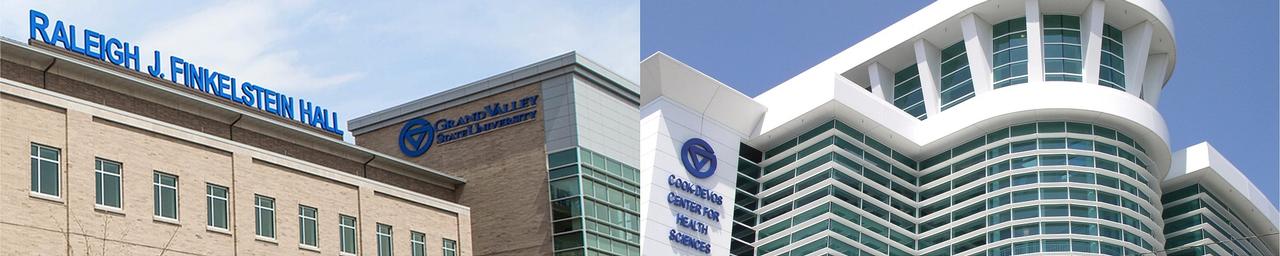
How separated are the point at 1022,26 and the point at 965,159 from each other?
6171mm

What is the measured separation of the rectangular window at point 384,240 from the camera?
43656 millimetres

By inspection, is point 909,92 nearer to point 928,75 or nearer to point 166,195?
point 928,75

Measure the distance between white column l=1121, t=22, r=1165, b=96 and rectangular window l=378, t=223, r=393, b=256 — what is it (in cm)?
3052

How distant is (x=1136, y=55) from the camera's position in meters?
59.3

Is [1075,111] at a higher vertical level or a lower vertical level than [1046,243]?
higher

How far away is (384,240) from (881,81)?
88.8 ft

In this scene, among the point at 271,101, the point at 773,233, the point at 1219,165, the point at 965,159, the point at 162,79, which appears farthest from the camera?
the point at 1219,165

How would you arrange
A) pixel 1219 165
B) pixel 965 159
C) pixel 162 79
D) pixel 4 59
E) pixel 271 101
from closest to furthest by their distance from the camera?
pixel 4 59 → pixel 162 79 → pixel 271 101 → pixel 965 159 → pixel 1219 165

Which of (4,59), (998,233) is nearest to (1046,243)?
(998,233)

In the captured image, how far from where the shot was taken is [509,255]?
1988 inches

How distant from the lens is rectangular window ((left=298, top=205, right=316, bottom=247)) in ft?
133

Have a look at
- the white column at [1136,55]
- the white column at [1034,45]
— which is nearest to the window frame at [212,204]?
the white column at [1034,45]

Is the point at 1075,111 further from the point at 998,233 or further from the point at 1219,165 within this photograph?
the point at 1219,165

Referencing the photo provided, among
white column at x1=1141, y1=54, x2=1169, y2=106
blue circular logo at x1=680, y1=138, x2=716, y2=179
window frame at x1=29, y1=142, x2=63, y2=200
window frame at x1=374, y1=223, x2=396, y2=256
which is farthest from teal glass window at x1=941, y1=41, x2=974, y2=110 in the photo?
window frame at x1=29, y1=142, x2=63, y2=200
